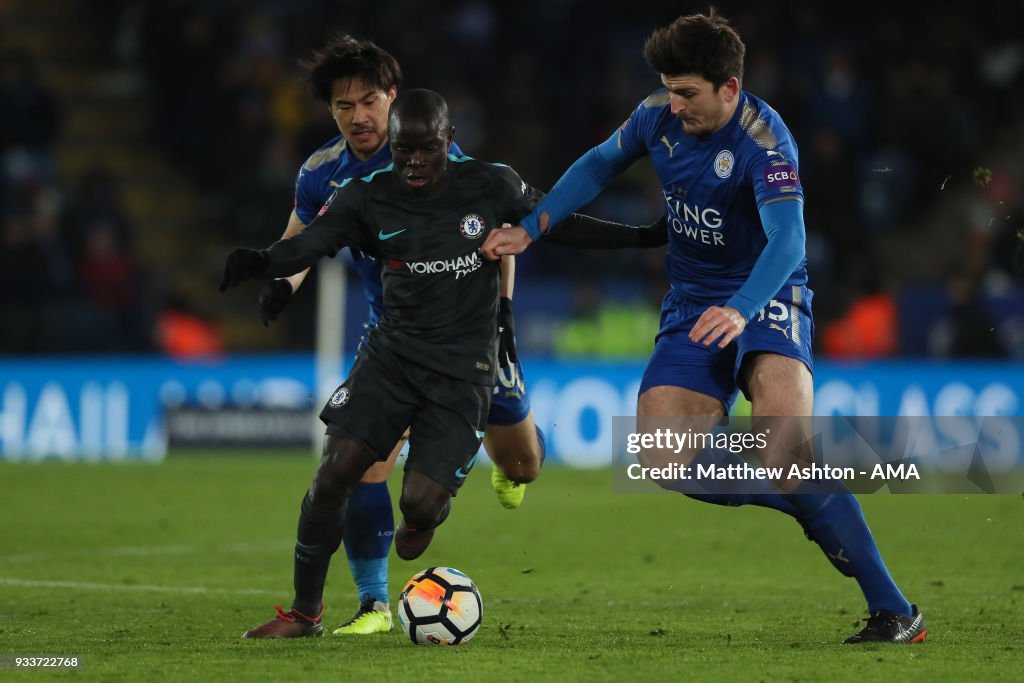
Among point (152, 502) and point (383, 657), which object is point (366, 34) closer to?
point (152, 502)

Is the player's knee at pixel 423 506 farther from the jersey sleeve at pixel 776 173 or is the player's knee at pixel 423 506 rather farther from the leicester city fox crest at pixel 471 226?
the jersey sleeve at pixel 776 173

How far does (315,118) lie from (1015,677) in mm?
13080

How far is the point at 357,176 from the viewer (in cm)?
642

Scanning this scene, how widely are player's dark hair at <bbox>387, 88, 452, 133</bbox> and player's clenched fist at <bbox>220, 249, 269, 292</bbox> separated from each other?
662 millimetres

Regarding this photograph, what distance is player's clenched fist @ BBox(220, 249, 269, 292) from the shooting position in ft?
18.4

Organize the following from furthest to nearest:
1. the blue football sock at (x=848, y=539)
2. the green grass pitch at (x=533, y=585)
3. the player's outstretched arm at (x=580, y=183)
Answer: the player's outstretched arm at (x=580, y=183) → the blue football sock at (x=848, y=539) → the green grass pitch at (x=533, y=585)

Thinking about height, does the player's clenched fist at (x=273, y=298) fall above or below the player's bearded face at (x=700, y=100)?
below

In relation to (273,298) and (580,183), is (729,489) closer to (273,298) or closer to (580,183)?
(580,183)

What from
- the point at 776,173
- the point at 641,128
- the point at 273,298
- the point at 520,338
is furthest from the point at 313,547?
the point at 520,338

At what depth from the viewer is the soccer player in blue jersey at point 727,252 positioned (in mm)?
5703

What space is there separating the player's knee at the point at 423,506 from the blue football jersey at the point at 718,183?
1.28 metres

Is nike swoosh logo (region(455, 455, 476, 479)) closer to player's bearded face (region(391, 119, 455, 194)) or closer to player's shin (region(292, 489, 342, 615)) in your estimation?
player's shin (region(292, 489, 342, 615))

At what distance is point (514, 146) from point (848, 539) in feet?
40.4

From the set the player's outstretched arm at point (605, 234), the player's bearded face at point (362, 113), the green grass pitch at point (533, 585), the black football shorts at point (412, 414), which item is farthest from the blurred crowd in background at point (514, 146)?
the black football shorts at point (412, 414)
